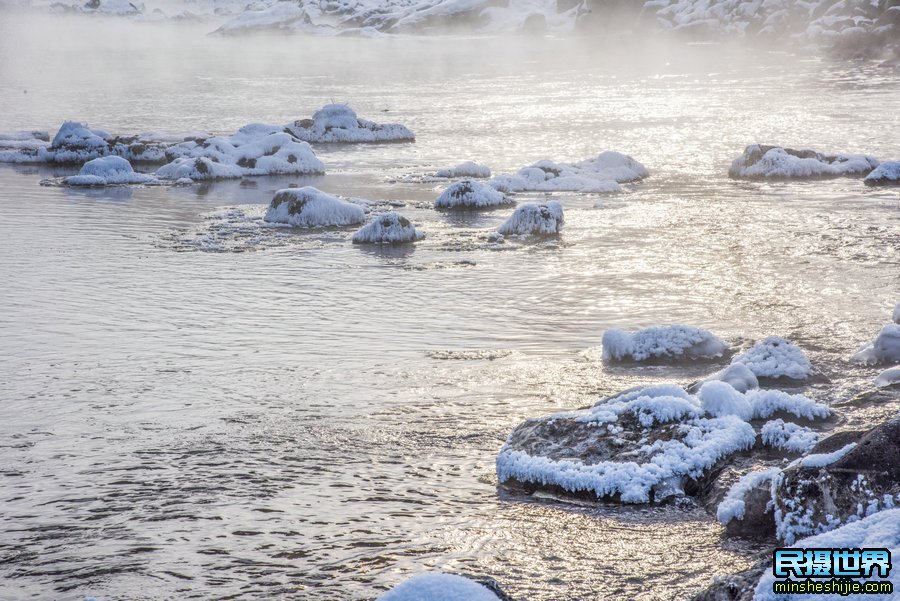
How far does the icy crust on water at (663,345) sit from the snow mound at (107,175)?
17568 millimetres

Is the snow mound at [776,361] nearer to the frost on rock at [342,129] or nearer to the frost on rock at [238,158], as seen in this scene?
the frost on rock at [238,158]

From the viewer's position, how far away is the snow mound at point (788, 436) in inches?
301

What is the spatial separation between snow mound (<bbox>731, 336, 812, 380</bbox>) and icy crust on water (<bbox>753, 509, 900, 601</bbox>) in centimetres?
525

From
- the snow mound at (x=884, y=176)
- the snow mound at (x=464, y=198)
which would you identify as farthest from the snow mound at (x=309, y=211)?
the snow mound at (x=884, y=176)

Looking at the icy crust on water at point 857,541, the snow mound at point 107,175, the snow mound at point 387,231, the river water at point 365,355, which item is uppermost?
the snow mound at point 107,175

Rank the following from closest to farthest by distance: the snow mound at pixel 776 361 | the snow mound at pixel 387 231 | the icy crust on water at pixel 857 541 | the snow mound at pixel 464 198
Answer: the icy crust on water at pixel 857 541, the snow mound at pixel 776 361, the snow mound at pixel 387 231, the snow mound at pixel 464 198

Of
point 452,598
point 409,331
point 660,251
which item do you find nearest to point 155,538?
point 452,598

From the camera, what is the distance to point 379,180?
2553cm

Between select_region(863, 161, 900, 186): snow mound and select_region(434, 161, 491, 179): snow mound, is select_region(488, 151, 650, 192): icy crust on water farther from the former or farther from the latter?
select_region(863, 161, 900, 186): snow mound

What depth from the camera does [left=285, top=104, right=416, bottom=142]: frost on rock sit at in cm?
3435

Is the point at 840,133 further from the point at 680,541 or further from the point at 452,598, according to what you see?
the point at 452,598

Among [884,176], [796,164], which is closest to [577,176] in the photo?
[796,164]

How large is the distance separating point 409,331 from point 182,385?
3.08 meters

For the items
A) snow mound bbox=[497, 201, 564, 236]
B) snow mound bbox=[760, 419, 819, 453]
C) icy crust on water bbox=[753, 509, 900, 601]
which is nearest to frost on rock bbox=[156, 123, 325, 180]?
snow mound bbox=[497, 201, 564, 236]
